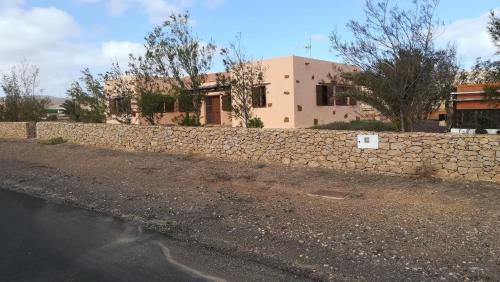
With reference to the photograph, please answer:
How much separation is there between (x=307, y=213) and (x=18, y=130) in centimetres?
2403

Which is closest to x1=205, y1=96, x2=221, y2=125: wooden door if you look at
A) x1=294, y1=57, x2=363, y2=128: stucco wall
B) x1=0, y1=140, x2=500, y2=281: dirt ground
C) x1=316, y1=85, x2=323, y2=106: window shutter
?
x1=294, y1=57, x2=363, y2=128: stucco wall

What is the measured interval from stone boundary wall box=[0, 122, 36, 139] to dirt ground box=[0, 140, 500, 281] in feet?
44.5

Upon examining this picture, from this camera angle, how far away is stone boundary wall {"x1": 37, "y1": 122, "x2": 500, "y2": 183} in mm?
8992

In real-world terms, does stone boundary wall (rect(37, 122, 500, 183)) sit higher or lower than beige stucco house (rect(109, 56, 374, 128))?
lower

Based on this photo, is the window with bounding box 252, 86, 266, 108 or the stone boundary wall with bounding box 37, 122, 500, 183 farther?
the window with bounding box 252, 86, 266, 108

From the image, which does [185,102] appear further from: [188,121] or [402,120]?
[402,120]

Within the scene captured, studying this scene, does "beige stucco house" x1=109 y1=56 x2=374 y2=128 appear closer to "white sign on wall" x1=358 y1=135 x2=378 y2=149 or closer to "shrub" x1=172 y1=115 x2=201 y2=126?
"shrub" x1=172 y1=115 x2=201 y2=126

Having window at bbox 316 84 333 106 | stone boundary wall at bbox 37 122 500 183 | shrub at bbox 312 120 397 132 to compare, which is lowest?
stone boundary wall at bbox 37 122 500 183

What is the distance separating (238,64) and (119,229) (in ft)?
43.3

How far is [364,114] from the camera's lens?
1041 inches

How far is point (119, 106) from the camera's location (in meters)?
21.1

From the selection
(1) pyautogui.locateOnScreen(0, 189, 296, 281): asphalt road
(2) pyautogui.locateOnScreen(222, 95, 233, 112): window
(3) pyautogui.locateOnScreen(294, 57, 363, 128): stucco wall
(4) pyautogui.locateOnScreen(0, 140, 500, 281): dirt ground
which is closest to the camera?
(1) pyautogui.locateOnScreen(0, 189, 296, 281): asphalt road

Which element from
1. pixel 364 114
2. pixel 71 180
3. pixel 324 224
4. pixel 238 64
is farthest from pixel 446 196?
pixel 364 114

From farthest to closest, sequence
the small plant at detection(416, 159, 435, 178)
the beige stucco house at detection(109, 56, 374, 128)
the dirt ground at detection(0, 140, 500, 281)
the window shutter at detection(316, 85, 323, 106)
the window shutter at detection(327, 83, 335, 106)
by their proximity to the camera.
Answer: the window shutter at detection(327, 83, 335, 106) → the window shutter at detection(316, 85, 323, 106) → the beige stucco house at detection(109, 56, 374, 128) → the small plant at detection(416, 159, 435, 178) → the dirt ground at detection(0, 140, 500, 281)
